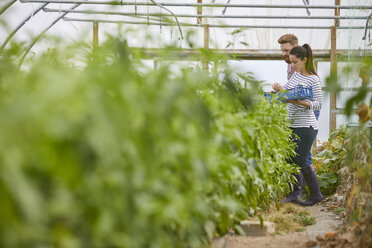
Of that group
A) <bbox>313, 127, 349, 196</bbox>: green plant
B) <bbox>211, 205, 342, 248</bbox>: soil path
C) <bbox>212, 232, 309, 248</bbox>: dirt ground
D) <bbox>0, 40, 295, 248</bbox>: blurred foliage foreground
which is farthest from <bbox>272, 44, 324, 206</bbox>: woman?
<bbox>0, 40, 295, 248</bbox>: blurred foliage foreground

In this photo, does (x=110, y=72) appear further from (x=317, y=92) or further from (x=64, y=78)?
(x=317, y=92)

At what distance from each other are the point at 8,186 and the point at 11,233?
9 cm

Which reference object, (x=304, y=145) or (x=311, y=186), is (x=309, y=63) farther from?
(x=311, y=186)

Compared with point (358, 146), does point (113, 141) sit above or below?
above

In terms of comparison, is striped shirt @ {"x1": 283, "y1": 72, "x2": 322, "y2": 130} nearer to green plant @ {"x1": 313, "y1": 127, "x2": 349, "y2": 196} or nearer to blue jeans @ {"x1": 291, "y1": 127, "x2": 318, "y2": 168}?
blue jeans @ {"x1": 291, "y1": 127, "x2": 318, "y2": 168}

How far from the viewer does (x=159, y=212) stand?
1.06 m

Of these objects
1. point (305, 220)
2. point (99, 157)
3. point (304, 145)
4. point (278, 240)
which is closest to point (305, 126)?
point (304, 145)

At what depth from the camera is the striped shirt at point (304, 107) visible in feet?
12.6

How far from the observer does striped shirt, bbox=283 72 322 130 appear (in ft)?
12.6

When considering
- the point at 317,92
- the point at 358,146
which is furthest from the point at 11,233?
the point at 317,92

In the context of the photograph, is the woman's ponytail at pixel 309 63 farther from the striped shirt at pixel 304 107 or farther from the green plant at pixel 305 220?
the green plant at pixel 305 220

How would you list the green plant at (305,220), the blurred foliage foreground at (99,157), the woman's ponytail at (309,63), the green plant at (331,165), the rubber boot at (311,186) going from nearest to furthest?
the blurred foliage foreground at (99,157)
the green plant at (305,220)
the rubber boot at (311,186)
the woman's ponytail at (309,63)
the green plant at (331,165)

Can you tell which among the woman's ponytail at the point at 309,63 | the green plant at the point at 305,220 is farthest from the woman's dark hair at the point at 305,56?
the green plant at the point at 305,220

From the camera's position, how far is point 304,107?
383 centimetres
